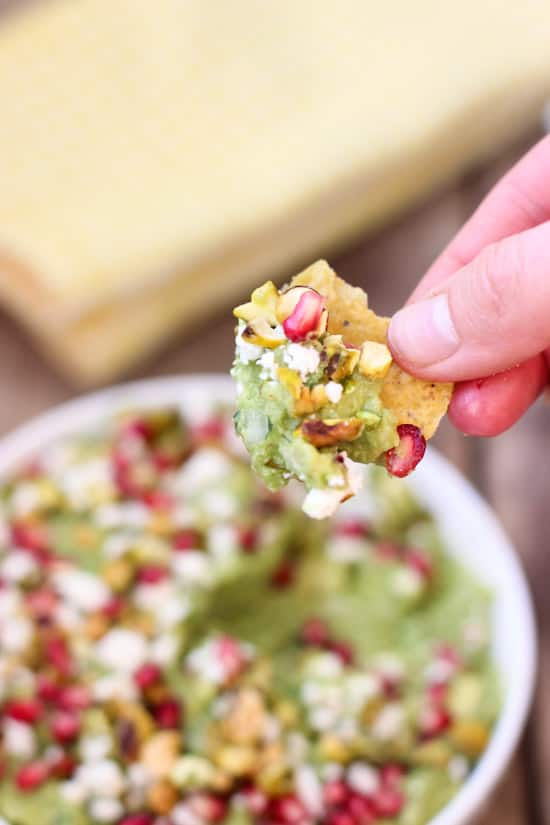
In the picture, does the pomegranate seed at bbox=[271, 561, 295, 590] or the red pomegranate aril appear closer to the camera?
the red pomegranate aril

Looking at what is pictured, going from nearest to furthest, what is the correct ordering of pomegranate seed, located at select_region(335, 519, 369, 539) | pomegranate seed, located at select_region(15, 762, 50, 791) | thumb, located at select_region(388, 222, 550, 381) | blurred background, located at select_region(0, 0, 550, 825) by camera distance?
1. thumb, located at select_region(388, 222, 550, 381)
2. pomegranate seed, located at select_region(15, 762, 50, 791)
3. pomegranate seed, located at select_region(335, 519, 369, 539)
4. blurred background, located at select_region(0, 0, 550, 825)

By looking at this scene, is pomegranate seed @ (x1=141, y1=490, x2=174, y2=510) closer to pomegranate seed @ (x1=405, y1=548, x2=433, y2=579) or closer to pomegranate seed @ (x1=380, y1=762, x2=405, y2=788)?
pomegranate seed @ (x1=405, y1=548, x2=433, y2=579)

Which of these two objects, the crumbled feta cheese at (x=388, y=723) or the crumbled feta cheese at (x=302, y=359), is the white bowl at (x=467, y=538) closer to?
the crumbled feta cheese at (x=388, y=723)

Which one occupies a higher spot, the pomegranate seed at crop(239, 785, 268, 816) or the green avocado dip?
the green avocado dip

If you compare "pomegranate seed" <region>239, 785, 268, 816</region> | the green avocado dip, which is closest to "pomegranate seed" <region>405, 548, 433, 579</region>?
the green avocado dip

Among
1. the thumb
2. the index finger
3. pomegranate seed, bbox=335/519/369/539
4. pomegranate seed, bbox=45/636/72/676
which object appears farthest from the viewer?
pomegranate seed, bbox=335/519/369/539

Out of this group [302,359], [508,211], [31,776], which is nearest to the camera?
[302,359]

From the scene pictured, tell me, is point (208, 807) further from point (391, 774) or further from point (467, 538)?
point (467, 538)

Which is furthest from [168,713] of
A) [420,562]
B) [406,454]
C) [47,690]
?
[406,454]
